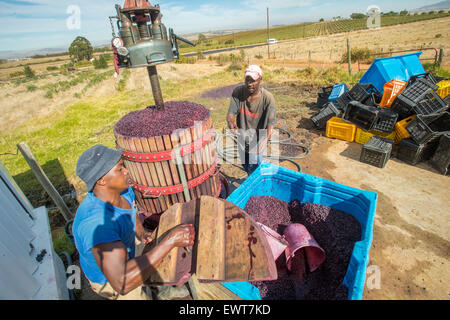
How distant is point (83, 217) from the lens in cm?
183

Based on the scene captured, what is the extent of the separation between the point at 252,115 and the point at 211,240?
9.49ft

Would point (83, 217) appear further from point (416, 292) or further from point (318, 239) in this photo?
point (416, 292)

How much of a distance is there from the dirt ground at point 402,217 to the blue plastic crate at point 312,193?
1.30 m

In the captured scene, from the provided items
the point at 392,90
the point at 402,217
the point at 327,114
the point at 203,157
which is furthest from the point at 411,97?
the point at 203,157

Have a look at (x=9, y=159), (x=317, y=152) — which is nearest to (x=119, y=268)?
(x=317, y=152)

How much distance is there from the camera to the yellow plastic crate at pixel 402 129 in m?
5.69

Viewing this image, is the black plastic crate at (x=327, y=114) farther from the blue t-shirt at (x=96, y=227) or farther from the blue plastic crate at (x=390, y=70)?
the blue t-shirt at (x=96, y=227)

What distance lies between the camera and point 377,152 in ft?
17.8

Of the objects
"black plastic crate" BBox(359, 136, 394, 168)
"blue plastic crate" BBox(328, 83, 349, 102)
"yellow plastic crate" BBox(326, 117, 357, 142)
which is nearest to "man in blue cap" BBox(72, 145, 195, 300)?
"black plastic crate" BBox(359, 136, 394, 168)

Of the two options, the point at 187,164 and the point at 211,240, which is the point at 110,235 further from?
the point at 187,164

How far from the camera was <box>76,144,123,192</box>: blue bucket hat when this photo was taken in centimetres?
186

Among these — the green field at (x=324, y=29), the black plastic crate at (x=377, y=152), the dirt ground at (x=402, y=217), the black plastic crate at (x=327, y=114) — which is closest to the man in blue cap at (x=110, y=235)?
the dirt ground at (x=402, y=217)

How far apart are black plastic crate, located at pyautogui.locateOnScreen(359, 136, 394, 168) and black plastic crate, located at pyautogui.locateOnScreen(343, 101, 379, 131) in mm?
642

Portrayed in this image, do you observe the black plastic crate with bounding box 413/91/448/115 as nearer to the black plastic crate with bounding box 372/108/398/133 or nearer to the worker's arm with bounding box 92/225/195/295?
the black plastic crate with bounding box 372/108/398/133
